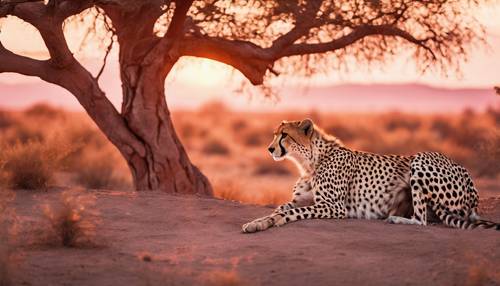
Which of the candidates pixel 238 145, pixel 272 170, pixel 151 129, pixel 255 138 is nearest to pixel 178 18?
pixel 151 129

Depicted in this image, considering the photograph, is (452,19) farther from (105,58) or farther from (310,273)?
(310,273)

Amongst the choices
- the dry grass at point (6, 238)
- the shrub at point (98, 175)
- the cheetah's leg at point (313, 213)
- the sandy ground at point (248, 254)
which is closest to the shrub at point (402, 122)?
the shrub at point (98, 175)

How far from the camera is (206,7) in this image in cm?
1220

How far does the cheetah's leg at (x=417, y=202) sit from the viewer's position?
30.3 ft

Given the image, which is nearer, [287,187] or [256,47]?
[256,47]

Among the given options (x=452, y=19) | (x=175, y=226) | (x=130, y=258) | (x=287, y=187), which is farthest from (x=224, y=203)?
(x=287, y=187)

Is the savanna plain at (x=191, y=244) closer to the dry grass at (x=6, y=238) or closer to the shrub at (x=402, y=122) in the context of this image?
the dry grass at (x=6, y=238)

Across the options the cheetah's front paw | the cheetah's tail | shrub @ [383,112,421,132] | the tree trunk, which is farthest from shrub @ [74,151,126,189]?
shrub @ [383,112,421,132]

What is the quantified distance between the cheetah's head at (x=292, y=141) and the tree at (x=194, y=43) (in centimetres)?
218

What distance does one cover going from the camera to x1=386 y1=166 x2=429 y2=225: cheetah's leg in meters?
9.23

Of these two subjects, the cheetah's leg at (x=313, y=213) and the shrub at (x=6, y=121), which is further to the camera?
the shrub at (x=6, y=121)

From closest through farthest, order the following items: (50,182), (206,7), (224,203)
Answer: (224,203), (50,182), (206,7)

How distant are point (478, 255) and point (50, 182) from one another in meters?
5.82

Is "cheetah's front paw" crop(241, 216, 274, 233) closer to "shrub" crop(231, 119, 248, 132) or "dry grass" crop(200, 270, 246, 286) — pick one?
"dry grass" crop(200, 270, 246, 286)
